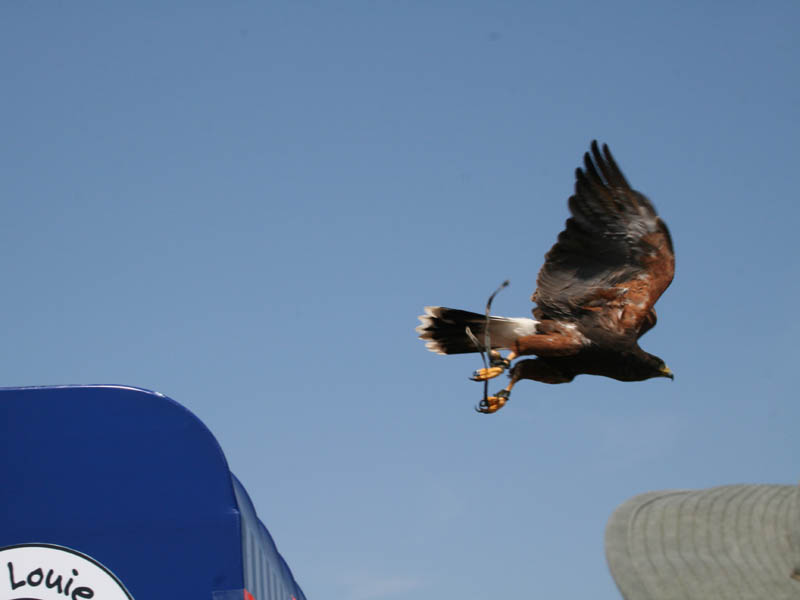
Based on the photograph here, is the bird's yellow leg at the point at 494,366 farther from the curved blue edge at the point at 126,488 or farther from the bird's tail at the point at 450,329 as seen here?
the curved blue edge at the point at 126,488

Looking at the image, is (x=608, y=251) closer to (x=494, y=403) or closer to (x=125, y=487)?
(x=494, y=403)

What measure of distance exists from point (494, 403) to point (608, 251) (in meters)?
1.75

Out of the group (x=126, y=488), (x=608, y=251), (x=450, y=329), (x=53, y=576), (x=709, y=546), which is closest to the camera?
(x=709, y=546)

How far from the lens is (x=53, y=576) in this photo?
6.90 m

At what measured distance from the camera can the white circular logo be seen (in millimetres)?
6844

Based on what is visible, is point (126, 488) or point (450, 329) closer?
point (126, 488)

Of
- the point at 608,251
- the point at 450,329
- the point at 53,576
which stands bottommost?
the point at 53,576

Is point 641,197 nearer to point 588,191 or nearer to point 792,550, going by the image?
point 588,191

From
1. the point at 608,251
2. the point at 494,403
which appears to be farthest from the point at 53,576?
the point at 608,251

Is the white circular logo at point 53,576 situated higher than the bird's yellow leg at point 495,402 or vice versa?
the bird's yellow leg at point 495,402

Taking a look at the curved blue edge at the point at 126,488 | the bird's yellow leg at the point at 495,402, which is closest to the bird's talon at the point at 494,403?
the bird's yellow leg at the point at 495,402

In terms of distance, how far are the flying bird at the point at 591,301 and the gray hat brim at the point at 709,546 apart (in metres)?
2.48

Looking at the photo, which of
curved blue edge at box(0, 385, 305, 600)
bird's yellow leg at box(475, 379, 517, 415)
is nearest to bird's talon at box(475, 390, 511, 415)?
bird's yellow leg at box(475, 379, 517, 415)

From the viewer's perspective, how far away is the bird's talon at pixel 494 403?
6969 mm
